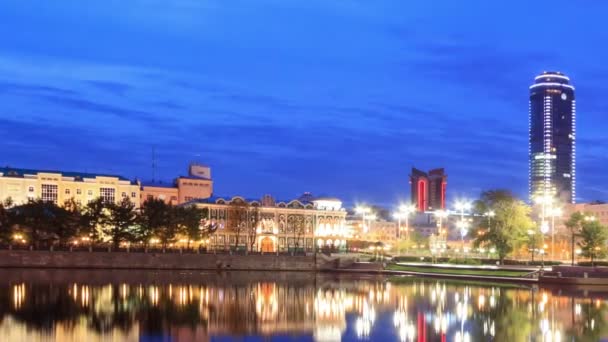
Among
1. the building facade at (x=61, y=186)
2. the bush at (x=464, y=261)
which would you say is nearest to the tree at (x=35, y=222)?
the building facade at (x=61, y=186)

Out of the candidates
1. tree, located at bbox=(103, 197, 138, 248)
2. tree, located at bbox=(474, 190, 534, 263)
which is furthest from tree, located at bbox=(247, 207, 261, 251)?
tree, located at bbox=(474, 190, 534, 263)

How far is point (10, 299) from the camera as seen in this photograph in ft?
180

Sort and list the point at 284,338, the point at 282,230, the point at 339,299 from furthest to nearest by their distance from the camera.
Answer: the point at 282,230 < the point at 339,299 < the point at 284,338

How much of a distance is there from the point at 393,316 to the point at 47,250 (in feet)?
235

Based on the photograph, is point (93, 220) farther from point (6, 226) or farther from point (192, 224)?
point (192, 224)

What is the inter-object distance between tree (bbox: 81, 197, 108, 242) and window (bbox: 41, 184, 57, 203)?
26.4 m

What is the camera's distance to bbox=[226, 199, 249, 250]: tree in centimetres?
14712

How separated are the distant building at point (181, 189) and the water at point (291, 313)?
88488mm

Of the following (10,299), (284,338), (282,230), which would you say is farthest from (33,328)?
(282,230)

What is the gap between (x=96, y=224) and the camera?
121 metres

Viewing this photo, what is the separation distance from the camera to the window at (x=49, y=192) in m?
147

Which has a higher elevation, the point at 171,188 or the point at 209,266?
the point at 171,188

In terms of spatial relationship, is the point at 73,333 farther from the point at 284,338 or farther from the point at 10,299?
the point at 10,299

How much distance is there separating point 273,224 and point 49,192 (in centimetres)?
4239
